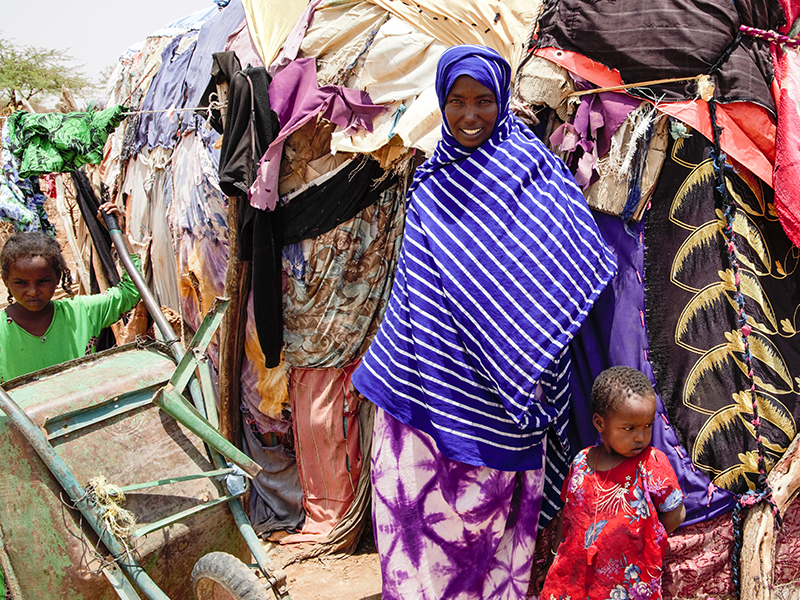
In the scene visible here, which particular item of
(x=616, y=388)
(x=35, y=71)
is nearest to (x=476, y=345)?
(x=616, y=388)

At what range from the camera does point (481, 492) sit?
2.61m

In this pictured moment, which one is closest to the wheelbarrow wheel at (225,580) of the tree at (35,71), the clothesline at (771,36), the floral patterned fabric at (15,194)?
the clothesline at (771,36)

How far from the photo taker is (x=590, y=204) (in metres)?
2.77

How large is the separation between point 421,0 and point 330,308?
5.49ft

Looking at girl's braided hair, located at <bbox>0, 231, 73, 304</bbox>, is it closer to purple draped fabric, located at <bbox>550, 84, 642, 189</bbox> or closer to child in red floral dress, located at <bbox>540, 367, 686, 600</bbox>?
purple draped fabric, located at <bbox>550, 84, 642, 189</bbox>

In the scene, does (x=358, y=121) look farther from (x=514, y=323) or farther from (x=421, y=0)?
(x=514, y=323)

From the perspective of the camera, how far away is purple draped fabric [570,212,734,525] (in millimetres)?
2666

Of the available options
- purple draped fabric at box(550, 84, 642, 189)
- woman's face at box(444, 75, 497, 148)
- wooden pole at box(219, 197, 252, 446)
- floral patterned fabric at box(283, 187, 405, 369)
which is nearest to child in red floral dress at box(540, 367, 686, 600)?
purple draped fabric at box(550, 84, 642, 189)

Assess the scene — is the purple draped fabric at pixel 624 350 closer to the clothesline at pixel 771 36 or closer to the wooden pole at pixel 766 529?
the wooden pole at pixel 766 529

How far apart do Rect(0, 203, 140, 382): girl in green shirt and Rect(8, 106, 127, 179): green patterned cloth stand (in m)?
1.16

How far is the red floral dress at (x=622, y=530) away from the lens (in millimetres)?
2348

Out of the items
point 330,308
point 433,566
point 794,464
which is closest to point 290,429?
point 330,308

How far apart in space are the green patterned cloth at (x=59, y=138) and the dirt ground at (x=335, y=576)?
8.58 ft

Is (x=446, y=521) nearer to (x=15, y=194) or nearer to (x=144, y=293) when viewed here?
(x=144, y=293)
